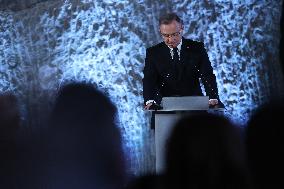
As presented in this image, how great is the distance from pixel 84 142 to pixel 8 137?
2.26 ft

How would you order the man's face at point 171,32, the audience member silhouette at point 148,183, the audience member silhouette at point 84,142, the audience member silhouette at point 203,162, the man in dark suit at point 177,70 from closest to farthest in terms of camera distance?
the audience member silhouette at point 203,162 → the audience member silhouette at point 148,183 → the man's face at point 171,32 → the man in dark suit at point 177,70 → the audience member silhouette at point 84,142

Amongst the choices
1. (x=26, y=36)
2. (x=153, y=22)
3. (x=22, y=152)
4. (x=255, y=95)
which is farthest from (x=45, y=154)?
(x=255, y=95)

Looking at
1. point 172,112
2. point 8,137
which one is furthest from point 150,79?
point 8,137

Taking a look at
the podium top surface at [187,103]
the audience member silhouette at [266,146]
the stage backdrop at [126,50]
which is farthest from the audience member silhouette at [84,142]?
the podium top surface at [187,103]

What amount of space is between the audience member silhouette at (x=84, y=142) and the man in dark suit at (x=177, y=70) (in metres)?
0.77

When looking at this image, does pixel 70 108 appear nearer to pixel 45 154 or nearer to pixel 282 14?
pixel 45 154

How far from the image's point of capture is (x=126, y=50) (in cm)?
385

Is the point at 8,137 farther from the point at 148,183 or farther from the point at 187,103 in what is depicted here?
the point at 148,183

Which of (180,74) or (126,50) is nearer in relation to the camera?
(180,74)

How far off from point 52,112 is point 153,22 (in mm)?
1149

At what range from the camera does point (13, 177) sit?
3.69 m

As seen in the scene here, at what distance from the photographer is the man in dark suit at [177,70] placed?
3.11 m

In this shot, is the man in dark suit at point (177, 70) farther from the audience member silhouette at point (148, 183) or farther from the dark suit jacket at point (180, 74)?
the audience member silhouette at point (148, 183)

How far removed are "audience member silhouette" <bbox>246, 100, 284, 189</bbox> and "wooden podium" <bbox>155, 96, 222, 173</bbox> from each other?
448 mm
